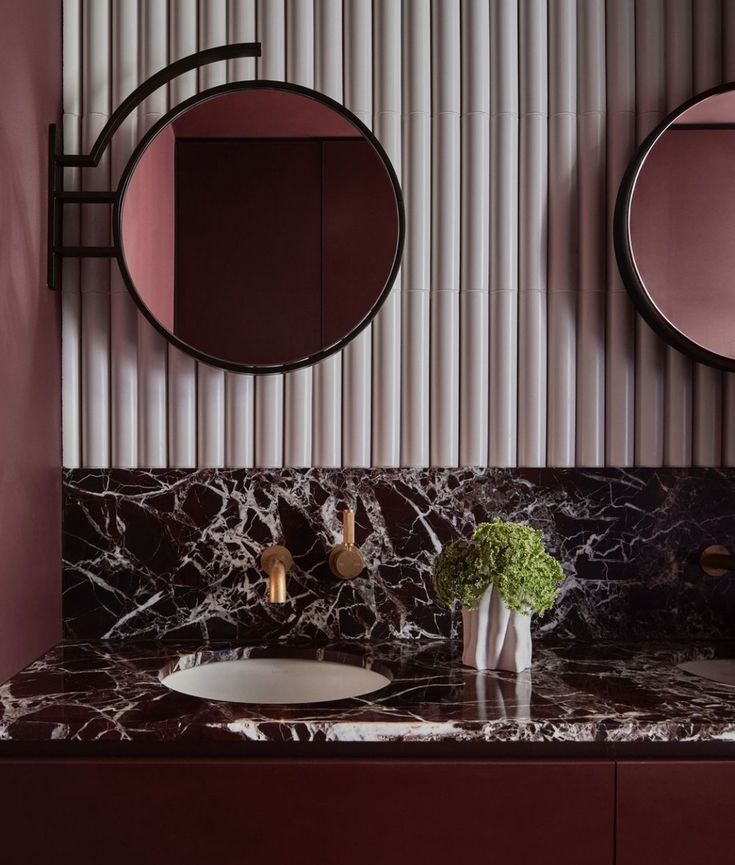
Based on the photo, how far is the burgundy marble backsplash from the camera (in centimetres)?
188

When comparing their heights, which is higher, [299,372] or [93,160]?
[93,160]

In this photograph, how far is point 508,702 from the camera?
143 centimetres

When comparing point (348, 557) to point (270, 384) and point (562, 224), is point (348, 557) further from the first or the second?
point (562, 224)

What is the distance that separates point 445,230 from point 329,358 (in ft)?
1.30

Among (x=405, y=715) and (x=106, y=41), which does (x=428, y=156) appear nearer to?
(x=106, y=41)

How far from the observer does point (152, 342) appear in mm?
1886

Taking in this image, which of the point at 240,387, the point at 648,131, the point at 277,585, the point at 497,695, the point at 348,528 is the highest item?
the point at 648,131

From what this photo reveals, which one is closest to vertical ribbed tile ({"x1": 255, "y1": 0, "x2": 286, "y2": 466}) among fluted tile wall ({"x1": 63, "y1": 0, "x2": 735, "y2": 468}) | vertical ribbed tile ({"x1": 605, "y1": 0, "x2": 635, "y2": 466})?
fluted tile wall ({"x1": 63, "y1": 0, "x2": 735, "y2": 468})

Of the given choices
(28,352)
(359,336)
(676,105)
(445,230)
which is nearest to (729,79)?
(676,105)

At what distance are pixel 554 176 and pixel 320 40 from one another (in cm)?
62

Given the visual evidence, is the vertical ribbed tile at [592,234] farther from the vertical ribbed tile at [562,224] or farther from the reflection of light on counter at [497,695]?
the reflection of light on counter at [497,695]

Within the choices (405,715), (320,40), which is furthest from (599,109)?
(405,715)

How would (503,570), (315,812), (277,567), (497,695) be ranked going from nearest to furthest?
(315,812), (497,695), (503,570), (277,567)

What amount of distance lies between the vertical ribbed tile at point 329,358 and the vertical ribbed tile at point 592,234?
0.56m
